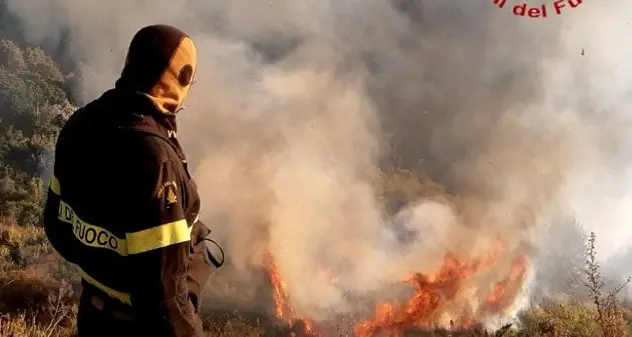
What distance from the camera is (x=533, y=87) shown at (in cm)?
869

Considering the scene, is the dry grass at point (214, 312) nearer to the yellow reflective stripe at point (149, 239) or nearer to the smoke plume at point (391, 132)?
the smoke plume at point (391, 132)

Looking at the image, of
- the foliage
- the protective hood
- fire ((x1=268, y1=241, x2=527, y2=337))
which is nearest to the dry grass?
fire ((x1=268, y1=241, x2=527, y2=337))

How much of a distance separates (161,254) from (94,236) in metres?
0.35

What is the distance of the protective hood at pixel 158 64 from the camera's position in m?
1.97

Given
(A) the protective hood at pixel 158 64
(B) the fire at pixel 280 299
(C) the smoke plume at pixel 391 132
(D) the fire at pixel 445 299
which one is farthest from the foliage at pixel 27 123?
(A) the protective hood at pixel 158 64

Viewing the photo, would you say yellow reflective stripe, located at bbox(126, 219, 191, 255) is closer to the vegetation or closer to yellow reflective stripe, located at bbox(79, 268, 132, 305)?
yellow reflective stripe, located at bbox(79, 268, 132, 305)

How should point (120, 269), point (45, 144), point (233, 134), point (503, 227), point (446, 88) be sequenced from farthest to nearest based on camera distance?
point (45, 144) < point (446, 88) < point (233, 134) < point (503, 227) < point (120, 269)

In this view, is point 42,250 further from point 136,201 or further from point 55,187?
point 136,201

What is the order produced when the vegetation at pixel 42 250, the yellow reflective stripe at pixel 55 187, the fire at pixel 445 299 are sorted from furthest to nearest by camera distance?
the fire at pixel 445 299, the vegetation at pixel 42 250, the yellow reflective stripe at pixel 55 187

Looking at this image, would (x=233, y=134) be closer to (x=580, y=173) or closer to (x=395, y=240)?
(x=395, y=240)

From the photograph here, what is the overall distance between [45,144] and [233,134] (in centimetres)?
651

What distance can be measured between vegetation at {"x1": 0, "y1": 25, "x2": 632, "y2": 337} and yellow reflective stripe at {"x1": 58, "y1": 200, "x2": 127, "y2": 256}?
9.56 feet

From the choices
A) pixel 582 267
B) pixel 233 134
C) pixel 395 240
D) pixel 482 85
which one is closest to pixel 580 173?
pixel 582 267

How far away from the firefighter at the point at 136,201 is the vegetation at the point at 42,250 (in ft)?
9.66
